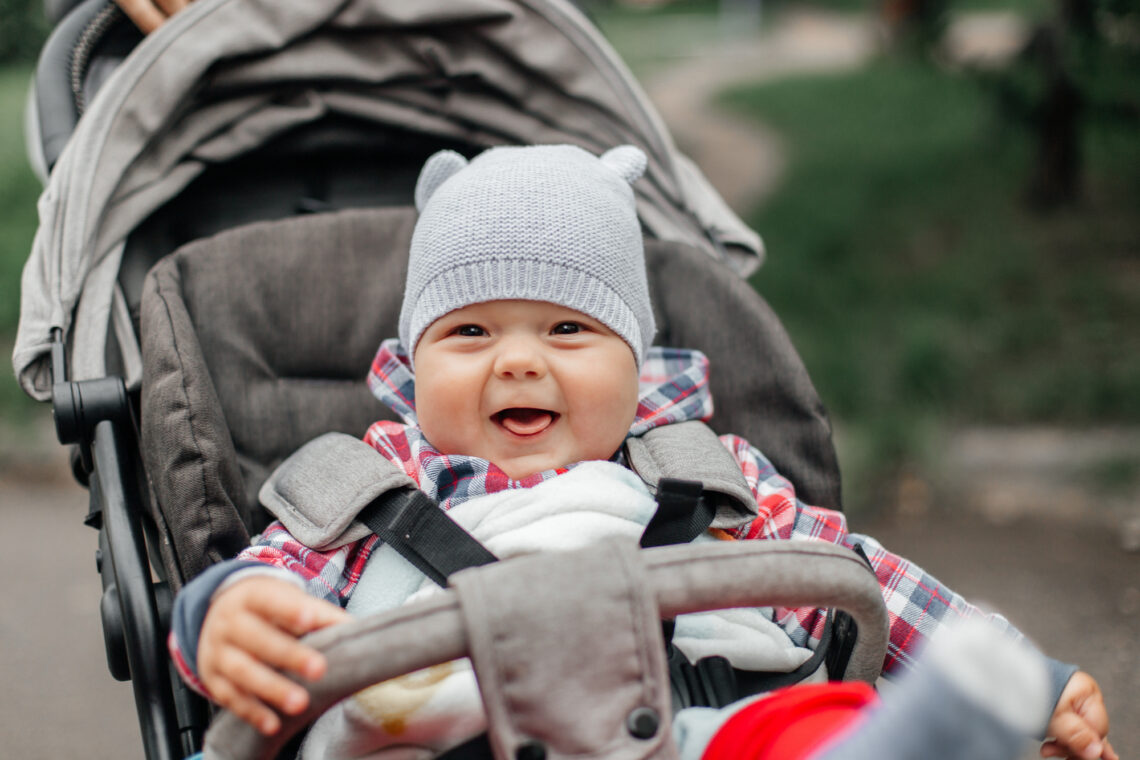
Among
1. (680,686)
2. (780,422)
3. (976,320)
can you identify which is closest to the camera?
(680,686)

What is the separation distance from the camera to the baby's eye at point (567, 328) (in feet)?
5.45

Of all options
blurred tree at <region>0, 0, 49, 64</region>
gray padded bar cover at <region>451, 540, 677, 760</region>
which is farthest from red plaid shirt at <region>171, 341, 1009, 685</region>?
blurred tree at <region>0, 0, 49, 64</region>

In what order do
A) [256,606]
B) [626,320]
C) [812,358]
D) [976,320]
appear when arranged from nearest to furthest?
[256,606]
[626,320]
[812,358]
[976,320]

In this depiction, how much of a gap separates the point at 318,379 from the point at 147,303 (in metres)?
0.35

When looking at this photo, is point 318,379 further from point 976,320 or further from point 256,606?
point 976,320

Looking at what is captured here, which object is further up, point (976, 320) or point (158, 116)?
point (158, 116)

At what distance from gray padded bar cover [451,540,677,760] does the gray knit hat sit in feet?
2.19

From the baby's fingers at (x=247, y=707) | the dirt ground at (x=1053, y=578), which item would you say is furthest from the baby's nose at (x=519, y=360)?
the dirt ground at (x=1053, y=578)

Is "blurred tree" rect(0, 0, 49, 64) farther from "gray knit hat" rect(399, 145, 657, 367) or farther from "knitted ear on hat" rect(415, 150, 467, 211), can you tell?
"gray knit hat" rect(399, 145, 657, 367)

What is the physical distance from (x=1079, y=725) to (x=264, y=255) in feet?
4.98

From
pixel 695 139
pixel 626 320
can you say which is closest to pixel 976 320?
pixel 626 320

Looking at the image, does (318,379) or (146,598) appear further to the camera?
(318,379)

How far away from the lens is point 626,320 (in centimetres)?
168

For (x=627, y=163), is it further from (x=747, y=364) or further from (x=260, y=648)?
(x=260, y=648)
